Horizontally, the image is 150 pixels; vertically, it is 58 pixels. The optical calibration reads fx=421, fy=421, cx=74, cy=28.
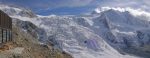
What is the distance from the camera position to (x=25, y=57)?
35.8 meters

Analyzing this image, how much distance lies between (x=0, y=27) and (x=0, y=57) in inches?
413

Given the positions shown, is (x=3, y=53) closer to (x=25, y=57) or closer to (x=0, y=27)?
(x=25, y=57)

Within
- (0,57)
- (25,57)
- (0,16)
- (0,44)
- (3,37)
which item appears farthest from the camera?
(3,37)

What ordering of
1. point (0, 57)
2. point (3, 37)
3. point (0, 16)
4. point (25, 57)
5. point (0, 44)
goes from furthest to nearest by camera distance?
point (3, 37) < point (0, 44) < point (0, 16) < point (25, 57) < point (0, 57)

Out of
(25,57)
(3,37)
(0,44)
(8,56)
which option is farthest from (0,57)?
(3,37)

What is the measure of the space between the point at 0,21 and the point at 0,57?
29.3ft

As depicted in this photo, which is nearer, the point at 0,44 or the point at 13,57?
the point at 13,57

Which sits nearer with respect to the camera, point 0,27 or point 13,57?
point 13,57

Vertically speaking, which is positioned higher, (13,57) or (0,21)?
(0,21)

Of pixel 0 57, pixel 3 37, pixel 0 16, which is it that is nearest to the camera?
pixel 0 57

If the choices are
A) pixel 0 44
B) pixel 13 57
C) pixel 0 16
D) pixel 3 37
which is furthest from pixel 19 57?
pixel 3 37

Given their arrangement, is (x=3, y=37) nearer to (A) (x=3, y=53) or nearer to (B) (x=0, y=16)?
(B) (x=0, y=16)

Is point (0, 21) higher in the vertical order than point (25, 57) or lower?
higher

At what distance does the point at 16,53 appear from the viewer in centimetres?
3503
